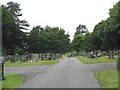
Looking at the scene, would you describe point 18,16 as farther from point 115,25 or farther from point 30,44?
point 115,25

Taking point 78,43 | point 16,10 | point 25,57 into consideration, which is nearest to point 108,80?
point 25,57

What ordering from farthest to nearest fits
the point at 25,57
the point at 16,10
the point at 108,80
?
the point at 16,10, the point at 25,57, the point at 108,80

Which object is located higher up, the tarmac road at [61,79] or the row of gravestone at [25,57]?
the row of gravestone at [25,57]

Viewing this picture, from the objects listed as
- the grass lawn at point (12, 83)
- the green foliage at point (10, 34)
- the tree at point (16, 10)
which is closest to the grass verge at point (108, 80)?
the grass lawn at point (12, 83)

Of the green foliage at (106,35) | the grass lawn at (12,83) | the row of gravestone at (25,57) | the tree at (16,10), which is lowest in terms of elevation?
the grass lawn at (12,83)

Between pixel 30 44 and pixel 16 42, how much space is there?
4549 millimetres

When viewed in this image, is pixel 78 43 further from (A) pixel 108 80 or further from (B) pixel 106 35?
(A) pixel 108 80

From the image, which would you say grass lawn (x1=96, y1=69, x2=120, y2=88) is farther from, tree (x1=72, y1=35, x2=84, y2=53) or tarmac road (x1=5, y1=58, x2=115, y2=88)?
tree (x1=72, y1=35, x2=84, y2=53)

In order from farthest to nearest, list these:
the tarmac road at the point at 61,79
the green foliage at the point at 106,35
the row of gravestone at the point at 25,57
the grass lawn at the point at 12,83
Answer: the row of gravestone at the point at 25,57 → the green foliage at the point at 106,35 → the grass lawn at the point at 12,83 → the tarmac road at the point at 61,79

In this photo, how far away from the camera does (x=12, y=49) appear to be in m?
98.7

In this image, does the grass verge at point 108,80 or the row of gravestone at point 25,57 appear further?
the row of gravestone at point 25,57

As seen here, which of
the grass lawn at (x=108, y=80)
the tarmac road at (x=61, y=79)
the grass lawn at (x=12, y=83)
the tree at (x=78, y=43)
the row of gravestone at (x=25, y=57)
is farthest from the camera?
the tree at (x=78, y=43)

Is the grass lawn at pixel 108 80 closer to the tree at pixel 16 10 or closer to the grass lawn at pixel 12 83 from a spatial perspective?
the grass lawn at pixel 12 83

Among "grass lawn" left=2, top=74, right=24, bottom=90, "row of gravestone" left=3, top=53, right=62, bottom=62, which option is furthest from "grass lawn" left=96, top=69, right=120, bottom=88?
"row of gravestone" left=3, top=53, right=62, bottom=62
